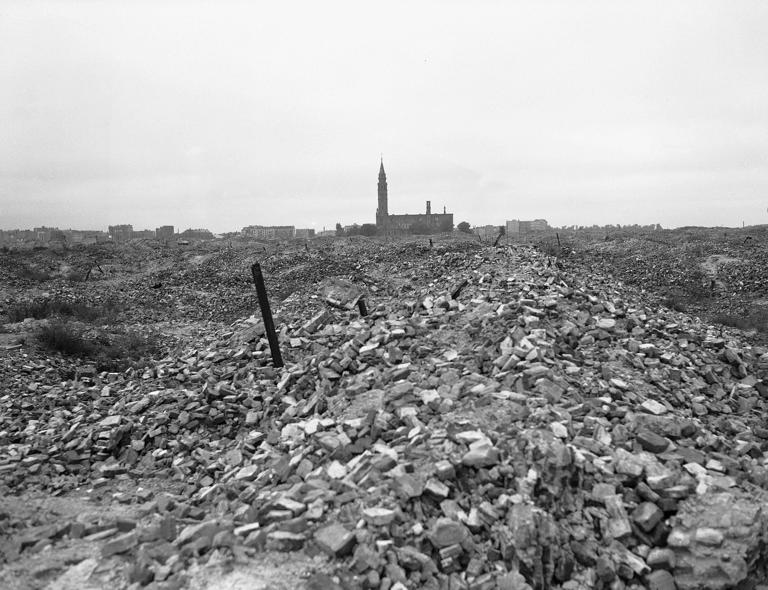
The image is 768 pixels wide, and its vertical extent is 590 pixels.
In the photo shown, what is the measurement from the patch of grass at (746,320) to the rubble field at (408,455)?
4.57 meters

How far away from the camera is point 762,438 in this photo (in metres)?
5.07

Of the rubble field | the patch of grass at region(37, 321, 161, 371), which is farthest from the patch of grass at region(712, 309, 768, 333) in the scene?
the patch of grass at region(37, 321, 161, 371)

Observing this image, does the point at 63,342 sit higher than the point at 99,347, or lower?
higher

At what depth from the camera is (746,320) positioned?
39.7 ft

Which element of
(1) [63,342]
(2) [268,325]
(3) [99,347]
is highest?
(2) [268,325]

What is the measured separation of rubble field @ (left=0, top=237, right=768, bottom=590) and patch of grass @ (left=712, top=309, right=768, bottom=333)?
4566 millimetres

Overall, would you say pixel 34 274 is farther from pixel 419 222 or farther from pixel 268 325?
pixel 419 222

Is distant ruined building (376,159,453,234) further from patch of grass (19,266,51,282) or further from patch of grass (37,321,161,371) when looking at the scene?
patch of grass (37,321,161,371)

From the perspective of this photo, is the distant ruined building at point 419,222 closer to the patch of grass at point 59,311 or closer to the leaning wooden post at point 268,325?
the patch of grass at point 59,311

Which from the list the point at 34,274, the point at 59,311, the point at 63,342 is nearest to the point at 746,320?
the point at 63,342

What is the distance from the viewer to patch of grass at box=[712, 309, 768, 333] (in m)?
11.4

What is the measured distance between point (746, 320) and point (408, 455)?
12109 millimetres

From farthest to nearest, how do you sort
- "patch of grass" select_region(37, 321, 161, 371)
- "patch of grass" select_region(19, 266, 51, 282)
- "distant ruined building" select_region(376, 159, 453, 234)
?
"distant ruined building" select_region(376, 159, 453, 234), "patch of grass" select_region(19, 266, 51, 282), "patch of grass" select_region(37, 321, 161, 371)

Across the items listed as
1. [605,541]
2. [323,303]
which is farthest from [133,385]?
[605,541]
